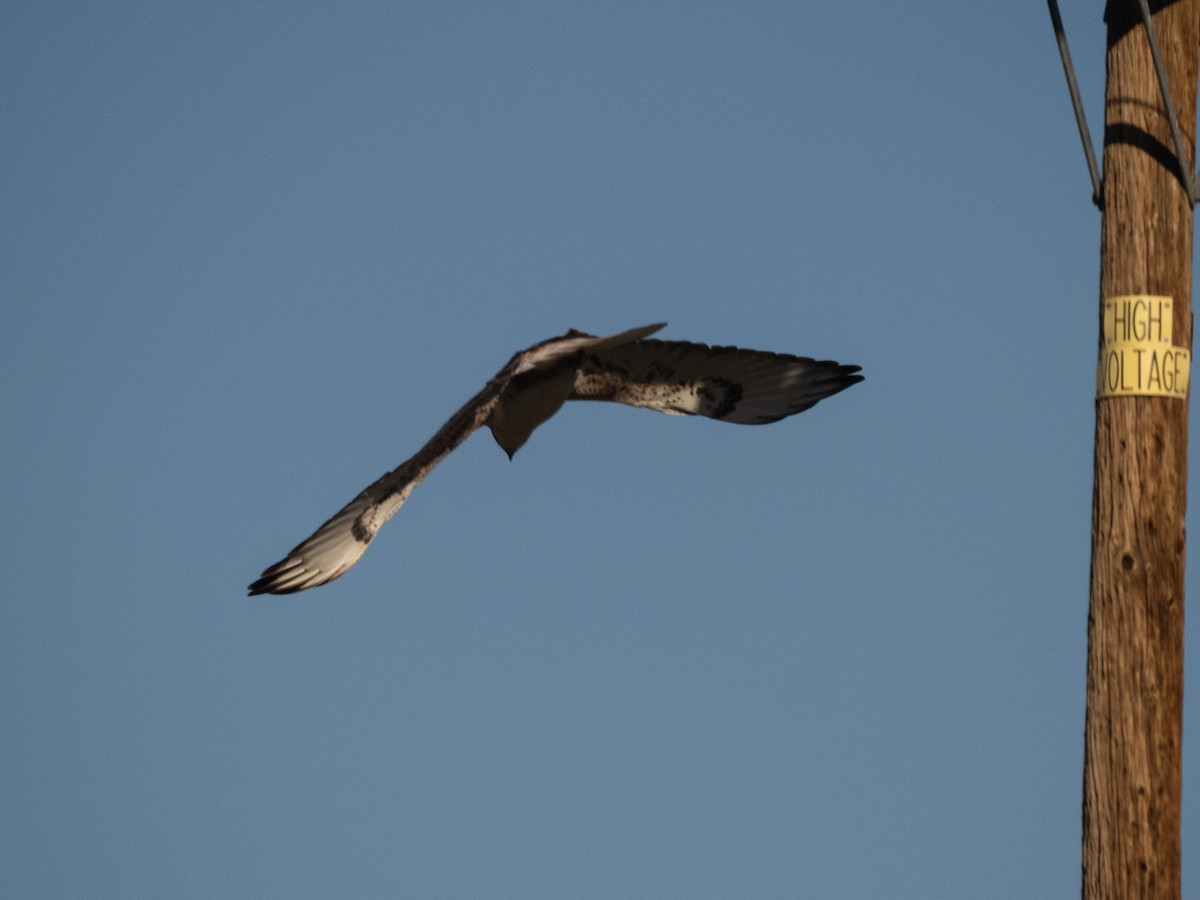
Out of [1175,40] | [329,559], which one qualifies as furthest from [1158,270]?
[329,559]

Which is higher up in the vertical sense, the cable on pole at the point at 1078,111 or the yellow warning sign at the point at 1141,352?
the cable on pole at the point at 1078,111

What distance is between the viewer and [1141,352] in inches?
222

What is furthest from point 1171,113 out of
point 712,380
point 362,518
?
point 362,518

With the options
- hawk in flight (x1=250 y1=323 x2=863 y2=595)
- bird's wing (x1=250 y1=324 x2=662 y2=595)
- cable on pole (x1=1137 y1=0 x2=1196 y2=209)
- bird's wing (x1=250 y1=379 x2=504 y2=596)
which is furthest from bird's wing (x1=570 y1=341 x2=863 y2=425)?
cable on pole (x1=1137 y1=0 x2=1196 y2=209)

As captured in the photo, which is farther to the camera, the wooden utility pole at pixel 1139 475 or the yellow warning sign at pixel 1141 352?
the yellow warning sign at pixel 1141 352

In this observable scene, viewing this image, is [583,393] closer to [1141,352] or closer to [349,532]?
[349,532]

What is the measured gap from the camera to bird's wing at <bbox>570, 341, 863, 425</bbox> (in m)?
6.80

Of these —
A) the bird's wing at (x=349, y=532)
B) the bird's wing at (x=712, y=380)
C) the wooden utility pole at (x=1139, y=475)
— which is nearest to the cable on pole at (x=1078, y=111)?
the wooden utility pole at (x=1139, y=475)

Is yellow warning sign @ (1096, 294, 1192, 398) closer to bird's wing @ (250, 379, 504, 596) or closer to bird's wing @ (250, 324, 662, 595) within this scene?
bird's wing @ (250, 324, 662, 595)

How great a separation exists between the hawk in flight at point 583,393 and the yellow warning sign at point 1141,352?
140 cm

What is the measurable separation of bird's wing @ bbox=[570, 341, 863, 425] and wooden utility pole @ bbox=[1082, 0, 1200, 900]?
4.84 ft

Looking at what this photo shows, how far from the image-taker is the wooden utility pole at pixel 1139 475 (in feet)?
17.5

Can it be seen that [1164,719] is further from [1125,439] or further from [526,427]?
[526,427]

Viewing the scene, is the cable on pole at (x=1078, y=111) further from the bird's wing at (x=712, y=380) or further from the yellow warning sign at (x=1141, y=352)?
the bird's wing at (x=712, y=380)
